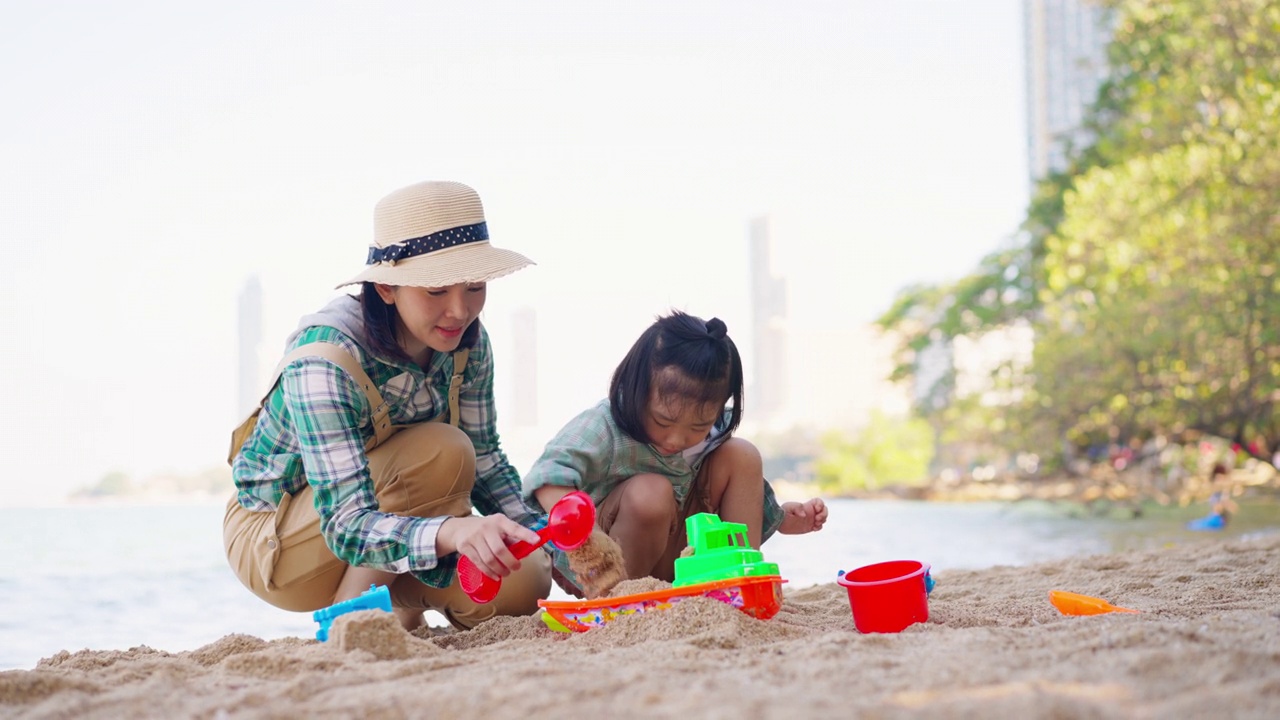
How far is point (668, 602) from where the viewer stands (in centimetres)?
183

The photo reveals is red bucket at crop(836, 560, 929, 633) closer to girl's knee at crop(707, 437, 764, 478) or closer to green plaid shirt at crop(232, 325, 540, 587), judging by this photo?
girl's knee at crop(707, 437, 764, 478)

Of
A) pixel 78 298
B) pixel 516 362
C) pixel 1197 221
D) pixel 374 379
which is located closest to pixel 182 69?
pixel 78 298

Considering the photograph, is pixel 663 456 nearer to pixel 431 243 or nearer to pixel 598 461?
pixel 598 461

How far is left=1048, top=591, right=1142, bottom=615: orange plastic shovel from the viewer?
79.9 inches

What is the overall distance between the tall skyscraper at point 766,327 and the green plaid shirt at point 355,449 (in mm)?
38420

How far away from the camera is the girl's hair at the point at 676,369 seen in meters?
2.38

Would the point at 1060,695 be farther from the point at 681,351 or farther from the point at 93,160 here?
the point at 93,160

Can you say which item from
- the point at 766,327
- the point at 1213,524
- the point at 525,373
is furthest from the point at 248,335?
the point at 1213,524

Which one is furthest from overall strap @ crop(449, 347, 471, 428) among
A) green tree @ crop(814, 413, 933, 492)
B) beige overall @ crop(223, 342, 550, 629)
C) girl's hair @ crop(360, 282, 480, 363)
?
green tree @ crop(814, 413, 933, 492)

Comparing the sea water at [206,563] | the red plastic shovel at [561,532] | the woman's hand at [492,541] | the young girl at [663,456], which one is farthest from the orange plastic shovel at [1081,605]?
the sea water at [206,563]

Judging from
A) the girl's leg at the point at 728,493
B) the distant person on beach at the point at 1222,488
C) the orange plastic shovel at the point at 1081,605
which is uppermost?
the girl's leg at the point at 728,493

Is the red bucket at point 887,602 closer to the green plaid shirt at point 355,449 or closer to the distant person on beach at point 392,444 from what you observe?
the distant person on beach at point 392,444

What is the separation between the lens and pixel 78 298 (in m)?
35.9

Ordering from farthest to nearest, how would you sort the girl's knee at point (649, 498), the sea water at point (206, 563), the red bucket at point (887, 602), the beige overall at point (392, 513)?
the sea water at point (206, 563), the girl's knee at point (649, 498), the beige overall at point (392, 513), the red bucket at point (887, 602)
